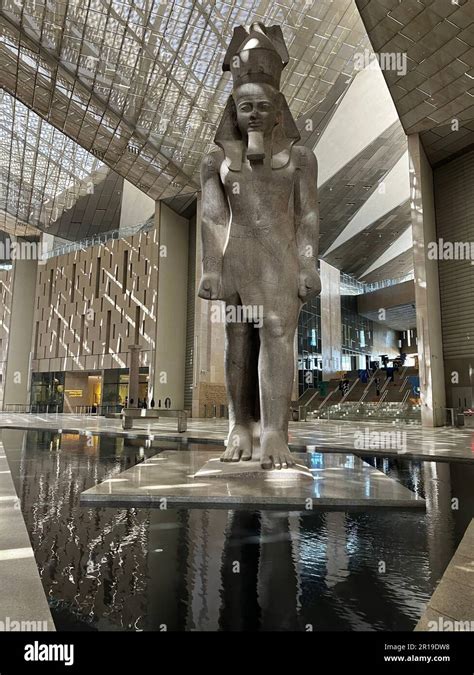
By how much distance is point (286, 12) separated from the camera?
59.7 ft

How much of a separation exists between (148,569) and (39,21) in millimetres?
22341

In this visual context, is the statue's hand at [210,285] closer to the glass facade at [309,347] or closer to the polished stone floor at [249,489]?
the polished stone floor at [249,489]

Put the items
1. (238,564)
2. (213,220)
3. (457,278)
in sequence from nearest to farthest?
(238,564), (213,220), (457,278)

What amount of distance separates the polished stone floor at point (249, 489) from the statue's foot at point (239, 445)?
0.12 metres

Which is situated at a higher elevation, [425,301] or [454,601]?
[425,301]

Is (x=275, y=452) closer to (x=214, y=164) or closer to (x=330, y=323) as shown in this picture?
(x=214, y=164)

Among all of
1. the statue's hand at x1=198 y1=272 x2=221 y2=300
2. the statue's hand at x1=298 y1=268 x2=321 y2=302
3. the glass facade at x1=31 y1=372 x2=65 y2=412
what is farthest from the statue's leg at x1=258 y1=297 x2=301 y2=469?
the glass facade at x1=31 y1=372 x2=65 y2=412

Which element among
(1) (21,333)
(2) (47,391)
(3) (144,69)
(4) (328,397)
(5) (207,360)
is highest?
(3) (144,69)

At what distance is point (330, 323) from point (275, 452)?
38.1 metres

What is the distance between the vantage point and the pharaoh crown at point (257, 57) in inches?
177

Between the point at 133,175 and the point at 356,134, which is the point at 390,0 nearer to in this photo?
the point at 356,134

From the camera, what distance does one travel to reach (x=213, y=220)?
470 cm

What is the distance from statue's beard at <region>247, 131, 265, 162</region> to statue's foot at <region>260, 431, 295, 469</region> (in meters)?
2.66

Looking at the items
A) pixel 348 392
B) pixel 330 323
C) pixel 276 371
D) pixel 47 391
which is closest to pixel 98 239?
pixel 47 391
